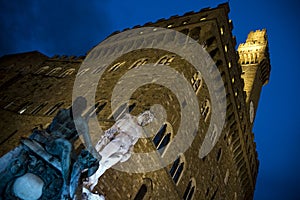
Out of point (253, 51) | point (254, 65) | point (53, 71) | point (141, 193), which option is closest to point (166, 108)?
point (141, 193)

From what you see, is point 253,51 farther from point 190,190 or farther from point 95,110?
point 95,110

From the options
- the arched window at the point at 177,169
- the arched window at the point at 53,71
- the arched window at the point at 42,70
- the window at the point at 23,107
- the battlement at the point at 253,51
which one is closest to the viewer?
the arched window at the point at 177,169

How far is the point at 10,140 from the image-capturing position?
459 inches

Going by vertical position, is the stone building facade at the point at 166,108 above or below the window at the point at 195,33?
below

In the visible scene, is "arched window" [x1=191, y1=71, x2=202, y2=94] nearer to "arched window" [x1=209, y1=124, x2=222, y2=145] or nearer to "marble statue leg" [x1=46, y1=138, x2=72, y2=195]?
"arched window" [x1=209, y1=124, x2=222, y2=145]

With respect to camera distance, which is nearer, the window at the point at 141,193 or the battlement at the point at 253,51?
the window at the point at 141,193

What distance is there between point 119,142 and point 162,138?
10.3 feet

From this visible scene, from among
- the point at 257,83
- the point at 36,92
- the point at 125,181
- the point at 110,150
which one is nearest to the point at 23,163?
the point at 110,150

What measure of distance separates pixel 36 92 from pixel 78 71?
2231 mm

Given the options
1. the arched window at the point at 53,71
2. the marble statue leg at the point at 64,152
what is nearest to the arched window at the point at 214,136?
the arched window at the point at 53,71

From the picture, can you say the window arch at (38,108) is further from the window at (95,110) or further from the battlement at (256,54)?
the battlement at (256,54)

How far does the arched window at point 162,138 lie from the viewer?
33.4 ft

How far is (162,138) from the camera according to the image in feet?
34.2

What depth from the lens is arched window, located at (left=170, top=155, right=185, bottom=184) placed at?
35.1 feet
